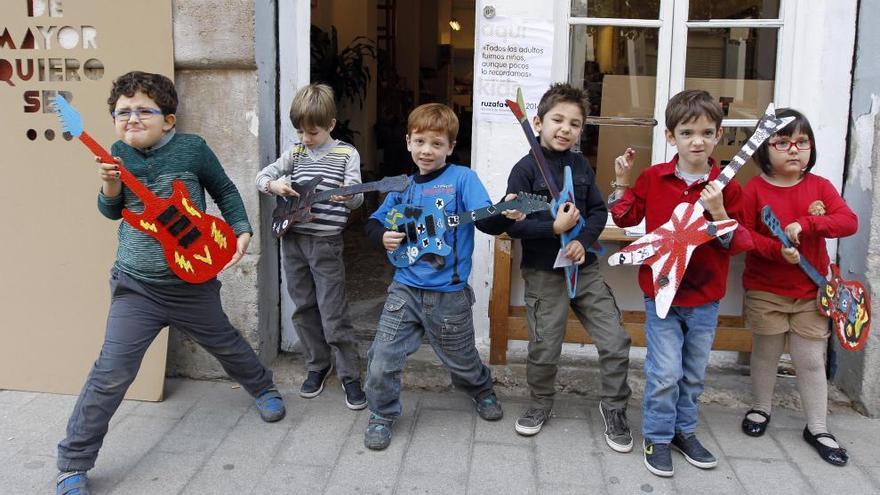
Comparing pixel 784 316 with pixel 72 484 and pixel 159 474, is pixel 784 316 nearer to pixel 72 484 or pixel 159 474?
pixel 159 474

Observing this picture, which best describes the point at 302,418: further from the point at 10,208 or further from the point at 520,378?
the point at 10,208

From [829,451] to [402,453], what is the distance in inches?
67.1

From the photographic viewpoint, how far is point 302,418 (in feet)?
10.9

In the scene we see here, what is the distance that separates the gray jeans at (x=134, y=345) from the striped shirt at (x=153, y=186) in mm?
63

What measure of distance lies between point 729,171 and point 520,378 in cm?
153

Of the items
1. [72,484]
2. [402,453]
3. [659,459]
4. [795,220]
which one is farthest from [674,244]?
[72,484]

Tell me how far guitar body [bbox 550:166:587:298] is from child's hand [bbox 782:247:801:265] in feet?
2.52

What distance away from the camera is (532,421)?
315cm

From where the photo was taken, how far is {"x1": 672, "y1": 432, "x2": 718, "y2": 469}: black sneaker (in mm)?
2875

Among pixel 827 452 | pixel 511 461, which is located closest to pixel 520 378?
pixel 511 461

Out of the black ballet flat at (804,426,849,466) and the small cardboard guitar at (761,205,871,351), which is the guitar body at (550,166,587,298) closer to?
the small cardboard guitar at (761,205,871,351)

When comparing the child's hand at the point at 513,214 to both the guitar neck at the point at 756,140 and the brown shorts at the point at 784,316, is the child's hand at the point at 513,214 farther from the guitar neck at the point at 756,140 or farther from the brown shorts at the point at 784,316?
the brown shorts at the point at 784,316

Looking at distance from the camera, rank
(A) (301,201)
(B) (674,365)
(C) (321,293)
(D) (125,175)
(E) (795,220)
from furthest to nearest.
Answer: (C) (321,293) → (A) (301,201) → (E) (795,220) → (B) (674,365) → (D) (125,175)

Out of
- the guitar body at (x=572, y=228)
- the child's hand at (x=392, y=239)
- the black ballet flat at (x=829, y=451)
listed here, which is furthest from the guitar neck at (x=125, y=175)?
the black ballet flat at (x=829, y=451)
